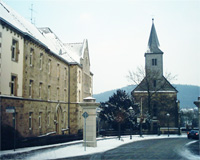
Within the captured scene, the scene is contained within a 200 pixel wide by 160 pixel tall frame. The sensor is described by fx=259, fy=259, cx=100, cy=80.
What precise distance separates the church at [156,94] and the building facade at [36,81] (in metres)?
17.5

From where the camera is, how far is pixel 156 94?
178ft

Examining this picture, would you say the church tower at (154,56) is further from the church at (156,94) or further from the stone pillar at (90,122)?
the stone pillar at (90,122)

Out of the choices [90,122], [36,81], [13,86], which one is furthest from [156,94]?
[13,86]

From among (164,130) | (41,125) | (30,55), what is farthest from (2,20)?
(164,130)

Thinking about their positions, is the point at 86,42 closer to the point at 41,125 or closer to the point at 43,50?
the point at 43,50

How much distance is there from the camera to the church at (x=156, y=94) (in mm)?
55069

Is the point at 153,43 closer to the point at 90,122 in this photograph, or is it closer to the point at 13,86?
the point at 90,122

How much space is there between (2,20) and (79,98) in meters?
24.8

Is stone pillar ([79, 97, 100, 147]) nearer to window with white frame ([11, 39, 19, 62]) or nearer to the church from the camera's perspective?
window with white frame ([11, 39, 19, 62])

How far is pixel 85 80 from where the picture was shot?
4762 centimetres

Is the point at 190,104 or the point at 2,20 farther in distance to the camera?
the point at 190,104

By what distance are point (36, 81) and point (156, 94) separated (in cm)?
3344

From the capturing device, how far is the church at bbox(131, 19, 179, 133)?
2168 inches

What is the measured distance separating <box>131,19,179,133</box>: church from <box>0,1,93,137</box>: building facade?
688 inches
